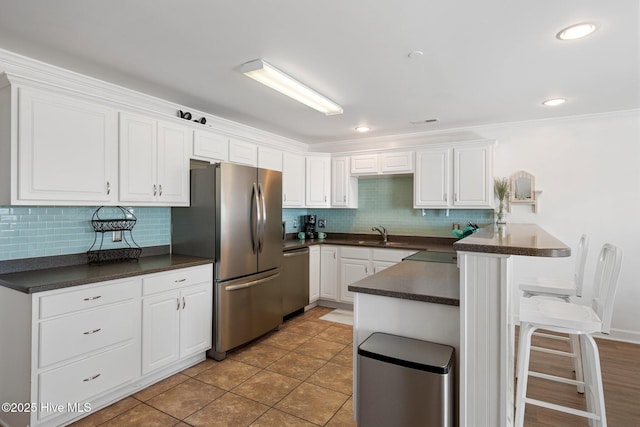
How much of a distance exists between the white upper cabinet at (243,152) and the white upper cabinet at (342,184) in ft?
4.51

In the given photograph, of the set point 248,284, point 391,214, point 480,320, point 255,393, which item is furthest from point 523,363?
point 391,214

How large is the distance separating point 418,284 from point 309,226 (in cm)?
342

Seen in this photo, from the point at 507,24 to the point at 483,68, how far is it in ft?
2.01

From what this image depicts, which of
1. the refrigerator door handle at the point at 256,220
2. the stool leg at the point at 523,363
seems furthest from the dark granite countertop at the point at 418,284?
the refrigerator door handle at the point at 256,220

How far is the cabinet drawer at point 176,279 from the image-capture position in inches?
99.5

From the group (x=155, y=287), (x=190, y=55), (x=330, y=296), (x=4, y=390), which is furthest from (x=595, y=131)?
(x=4, y=390)

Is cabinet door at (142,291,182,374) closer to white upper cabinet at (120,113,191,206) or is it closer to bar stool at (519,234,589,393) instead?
white upper cabinet at (120,113,191,206)

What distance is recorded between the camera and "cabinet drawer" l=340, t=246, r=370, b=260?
4.38 m

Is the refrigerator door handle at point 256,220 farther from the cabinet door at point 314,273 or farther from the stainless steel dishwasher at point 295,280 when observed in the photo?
the cabinet door at point 314,273

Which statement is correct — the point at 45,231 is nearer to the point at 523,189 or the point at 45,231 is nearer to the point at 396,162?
the point at 396,162

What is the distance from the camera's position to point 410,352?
1542 millimetres

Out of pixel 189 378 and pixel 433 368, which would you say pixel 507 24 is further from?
pixel 189 378

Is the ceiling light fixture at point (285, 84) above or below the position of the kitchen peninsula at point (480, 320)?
above

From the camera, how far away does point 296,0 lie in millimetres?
1693
